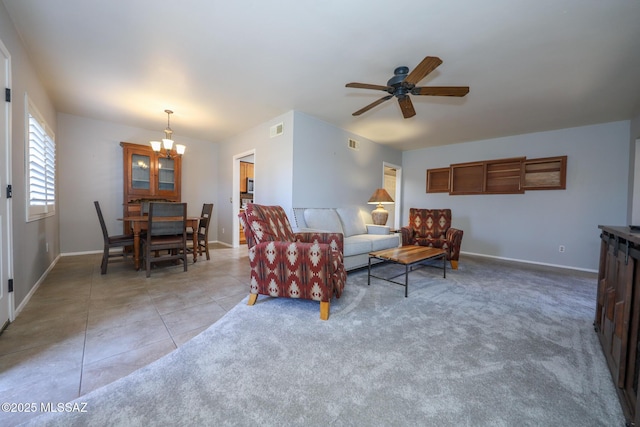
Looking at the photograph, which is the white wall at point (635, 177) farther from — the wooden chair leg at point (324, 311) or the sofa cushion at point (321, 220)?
the wooden chair leg at point (324, 311)

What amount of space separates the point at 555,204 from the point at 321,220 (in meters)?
4.31

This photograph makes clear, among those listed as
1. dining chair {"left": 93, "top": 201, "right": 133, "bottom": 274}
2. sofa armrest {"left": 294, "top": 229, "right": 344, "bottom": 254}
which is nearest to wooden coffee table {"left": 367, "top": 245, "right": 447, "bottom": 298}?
sofa armrest {"left": 294, "top": 229, "right": 344, "bottom": 254}

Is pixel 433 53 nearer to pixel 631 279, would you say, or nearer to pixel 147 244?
pixel 631 279

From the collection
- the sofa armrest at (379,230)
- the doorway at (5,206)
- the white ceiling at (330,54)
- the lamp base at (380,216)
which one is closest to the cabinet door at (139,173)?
the white ceiling at (330,54)

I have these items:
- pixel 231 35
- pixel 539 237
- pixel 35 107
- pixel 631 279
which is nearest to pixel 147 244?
pixel 35 107

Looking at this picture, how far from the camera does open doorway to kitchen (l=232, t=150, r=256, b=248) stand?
529 centimetres

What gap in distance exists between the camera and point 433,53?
233cm

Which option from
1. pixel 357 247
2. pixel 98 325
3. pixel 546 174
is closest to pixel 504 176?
pixel 546 174

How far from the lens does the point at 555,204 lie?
435cm

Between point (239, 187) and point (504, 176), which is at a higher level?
point (504, 176)

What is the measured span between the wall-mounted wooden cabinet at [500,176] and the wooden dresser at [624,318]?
11.9 feet

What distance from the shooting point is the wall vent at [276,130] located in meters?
4.02

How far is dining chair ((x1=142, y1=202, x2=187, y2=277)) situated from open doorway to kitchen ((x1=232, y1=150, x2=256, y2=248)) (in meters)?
1.41

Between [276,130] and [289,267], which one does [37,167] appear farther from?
[289,267]
